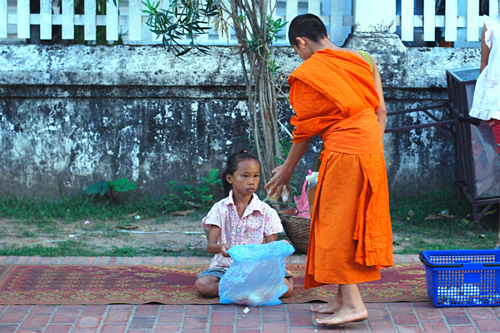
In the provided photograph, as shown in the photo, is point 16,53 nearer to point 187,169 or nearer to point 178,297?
point 187,169

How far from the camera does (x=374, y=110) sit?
11.8ft

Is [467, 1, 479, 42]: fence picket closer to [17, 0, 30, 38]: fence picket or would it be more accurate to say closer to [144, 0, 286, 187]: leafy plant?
[144, 0, 286, 187]: leafy plant

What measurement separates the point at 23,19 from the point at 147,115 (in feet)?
4.75

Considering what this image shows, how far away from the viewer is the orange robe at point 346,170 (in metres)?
3.41

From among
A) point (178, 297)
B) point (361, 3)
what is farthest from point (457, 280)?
point (361, 3)

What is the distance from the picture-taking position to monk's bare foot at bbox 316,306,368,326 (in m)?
3.50

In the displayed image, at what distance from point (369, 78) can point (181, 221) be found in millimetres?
2857

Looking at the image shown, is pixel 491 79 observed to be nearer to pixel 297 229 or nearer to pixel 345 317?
pixel 297 229

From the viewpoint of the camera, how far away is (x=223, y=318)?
12.1ft

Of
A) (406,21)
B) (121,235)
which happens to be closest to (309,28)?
(121,235)

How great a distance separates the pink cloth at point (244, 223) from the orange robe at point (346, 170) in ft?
1.95

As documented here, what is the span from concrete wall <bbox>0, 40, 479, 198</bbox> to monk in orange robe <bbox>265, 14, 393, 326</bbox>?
2727 mm

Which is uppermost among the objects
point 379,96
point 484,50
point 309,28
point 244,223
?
point 484,50

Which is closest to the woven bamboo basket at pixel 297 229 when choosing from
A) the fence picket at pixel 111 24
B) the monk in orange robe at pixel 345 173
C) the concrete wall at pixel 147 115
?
the monk in orange robe at pixel 345 173
